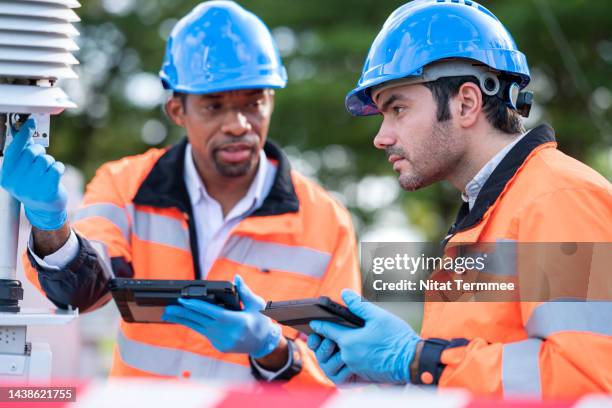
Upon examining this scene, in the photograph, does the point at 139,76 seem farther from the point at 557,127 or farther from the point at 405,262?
Answer: the point at 405,262

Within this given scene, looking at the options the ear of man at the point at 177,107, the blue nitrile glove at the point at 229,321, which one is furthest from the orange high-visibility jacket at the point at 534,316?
the ear of man at the point at 177,107

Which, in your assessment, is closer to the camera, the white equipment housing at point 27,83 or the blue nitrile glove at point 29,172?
the white equipment housing at point 27,83

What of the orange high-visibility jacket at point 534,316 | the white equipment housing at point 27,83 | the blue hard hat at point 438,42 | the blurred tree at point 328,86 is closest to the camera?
the orange high-visibility jacket at point 534,316

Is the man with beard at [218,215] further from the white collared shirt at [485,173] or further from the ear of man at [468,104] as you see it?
the ear of man at [468,104]

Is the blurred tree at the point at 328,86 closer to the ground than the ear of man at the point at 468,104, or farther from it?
farther from it

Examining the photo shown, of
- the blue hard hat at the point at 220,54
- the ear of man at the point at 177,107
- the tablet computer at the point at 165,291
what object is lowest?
the tablet computer at the point at 165,291

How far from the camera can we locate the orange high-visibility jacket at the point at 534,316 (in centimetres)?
260

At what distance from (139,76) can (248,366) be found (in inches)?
604

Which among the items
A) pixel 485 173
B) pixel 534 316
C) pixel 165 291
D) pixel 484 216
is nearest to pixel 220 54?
pixel 165 291

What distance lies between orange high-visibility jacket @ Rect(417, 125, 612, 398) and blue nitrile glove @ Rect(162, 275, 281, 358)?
80cm

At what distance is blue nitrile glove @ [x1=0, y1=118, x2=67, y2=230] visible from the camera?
291 cm

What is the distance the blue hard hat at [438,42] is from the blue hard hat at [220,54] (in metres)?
1.13

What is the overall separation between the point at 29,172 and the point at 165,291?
27.7 inches

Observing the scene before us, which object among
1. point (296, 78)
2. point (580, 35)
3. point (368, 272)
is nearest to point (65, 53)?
point (368, 272)
